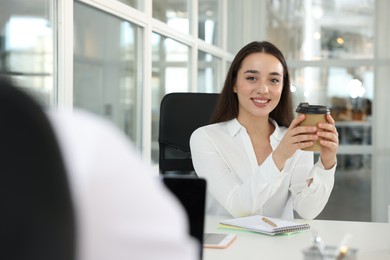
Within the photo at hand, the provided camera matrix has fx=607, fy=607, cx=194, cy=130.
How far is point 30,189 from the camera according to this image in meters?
0.28

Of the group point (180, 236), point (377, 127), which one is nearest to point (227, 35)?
point (377, 127)

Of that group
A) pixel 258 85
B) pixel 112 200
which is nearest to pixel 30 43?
pixel 258 85

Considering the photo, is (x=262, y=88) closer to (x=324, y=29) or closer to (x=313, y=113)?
(x=313, y=113)

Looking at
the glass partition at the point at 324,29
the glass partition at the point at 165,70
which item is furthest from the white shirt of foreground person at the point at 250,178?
the glass partition at the point at 324,29

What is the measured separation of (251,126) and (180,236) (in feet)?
7.09

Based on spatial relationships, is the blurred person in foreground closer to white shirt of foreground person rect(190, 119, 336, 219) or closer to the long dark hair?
white shirt of foreground person rect(190, 119, 336, 219)

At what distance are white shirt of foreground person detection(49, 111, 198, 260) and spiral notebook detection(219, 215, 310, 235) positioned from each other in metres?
1.49

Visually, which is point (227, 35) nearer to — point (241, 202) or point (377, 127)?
point (377, 127)

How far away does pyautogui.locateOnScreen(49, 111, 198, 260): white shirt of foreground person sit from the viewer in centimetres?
31

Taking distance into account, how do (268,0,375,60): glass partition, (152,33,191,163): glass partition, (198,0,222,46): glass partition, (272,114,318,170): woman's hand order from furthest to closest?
1. (268,0,375,60): glass partition
2. (198,0,222,46): glass partition
3. (152,33,191,163): glass partition
4. (272,114,318,170): woman's hand

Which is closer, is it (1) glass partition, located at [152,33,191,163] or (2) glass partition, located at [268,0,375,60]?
(1) glass partition, located at [152,33,191,163]

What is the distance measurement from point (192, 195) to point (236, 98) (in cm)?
170

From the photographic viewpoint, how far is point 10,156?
0.29 metres

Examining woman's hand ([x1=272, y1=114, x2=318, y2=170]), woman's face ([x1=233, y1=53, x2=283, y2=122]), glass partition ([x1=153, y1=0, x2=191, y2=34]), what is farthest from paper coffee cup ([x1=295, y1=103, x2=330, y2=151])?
glass partition ([x1=153, y1=0, x2=191, y2=34])
